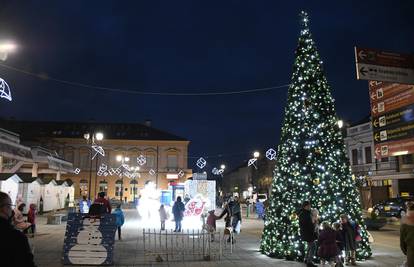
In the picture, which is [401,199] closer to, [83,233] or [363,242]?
[363,242]

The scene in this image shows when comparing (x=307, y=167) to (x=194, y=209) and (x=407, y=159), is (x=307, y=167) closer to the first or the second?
(x=194, y=209)

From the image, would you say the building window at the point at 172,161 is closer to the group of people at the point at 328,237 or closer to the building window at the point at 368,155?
the building window at the point at 368,155

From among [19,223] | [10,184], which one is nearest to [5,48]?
[19,223]

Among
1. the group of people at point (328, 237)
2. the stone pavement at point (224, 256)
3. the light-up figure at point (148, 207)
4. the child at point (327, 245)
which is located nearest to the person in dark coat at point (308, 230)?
the group of people at point (328, 237)

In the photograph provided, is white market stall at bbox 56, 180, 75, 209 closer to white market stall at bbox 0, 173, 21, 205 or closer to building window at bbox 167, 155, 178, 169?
white market stall at bbox 0, 173, 21, 205

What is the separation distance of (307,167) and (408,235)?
5.36 m

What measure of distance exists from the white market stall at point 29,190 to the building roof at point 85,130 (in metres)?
41.4

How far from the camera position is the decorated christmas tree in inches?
451

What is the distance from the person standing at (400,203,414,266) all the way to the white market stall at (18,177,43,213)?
1021 inches

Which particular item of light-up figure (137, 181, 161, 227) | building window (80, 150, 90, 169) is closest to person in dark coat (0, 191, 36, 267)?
light-up figure (137, 181, 161, 227)

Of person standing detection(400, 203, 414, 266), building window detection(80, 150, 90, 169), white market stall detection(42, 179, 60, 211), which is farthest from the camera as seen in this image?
building window detection(80, 150, 90, 169)

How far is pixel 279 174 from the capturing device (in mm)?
12078

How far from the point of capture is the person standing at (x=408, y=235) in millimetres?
6309

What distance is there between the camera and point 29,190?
28844 millimetres
